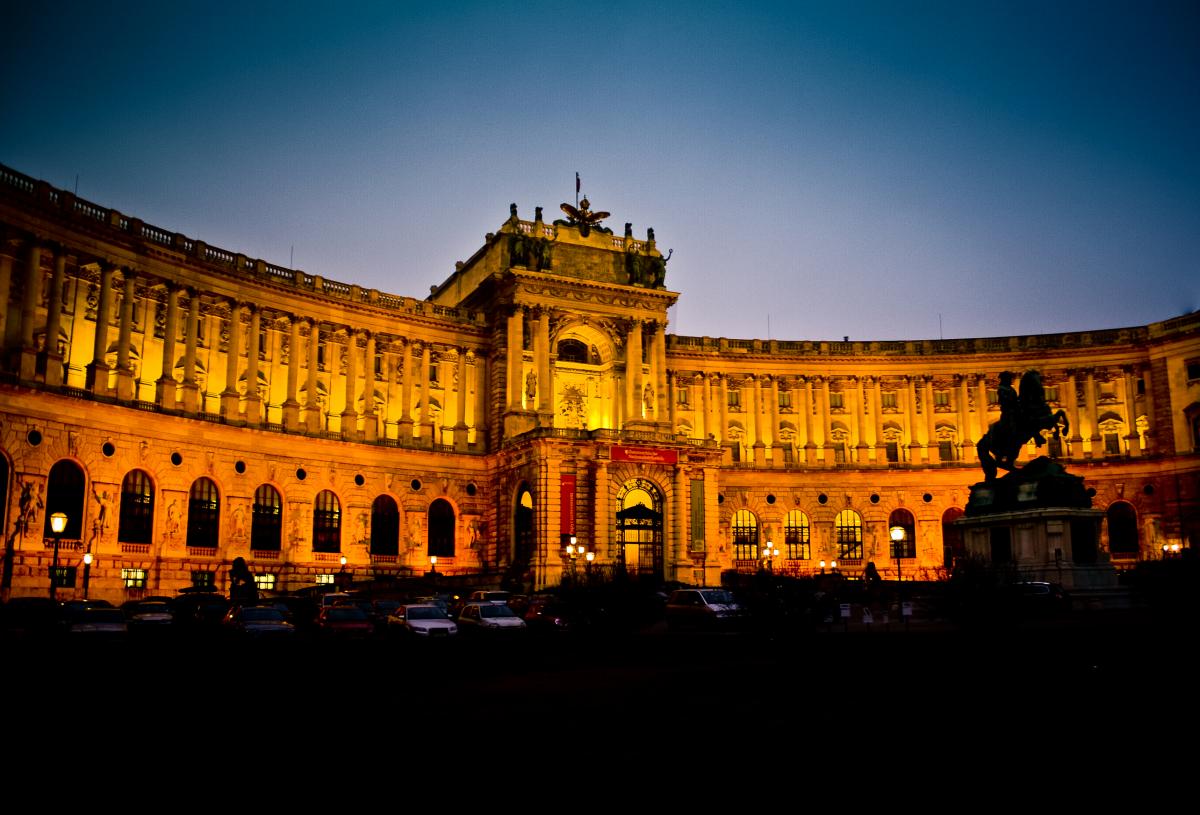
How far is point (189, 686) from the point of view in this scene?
63.6ft

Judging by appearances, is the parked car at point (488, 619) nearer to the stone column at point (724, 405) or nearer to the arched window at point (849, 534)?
the stone column at point (724, 405)

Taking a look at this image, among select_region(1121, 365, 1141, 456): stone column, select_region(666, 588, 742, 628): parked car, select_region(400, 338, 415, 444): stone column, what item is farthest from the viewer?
select_region(1121, 365, 1141, 456): stone column

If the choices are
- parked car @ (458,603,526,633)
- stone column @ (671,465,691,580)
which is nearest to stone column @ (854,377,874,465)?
stone column @ (671,465,691,580)

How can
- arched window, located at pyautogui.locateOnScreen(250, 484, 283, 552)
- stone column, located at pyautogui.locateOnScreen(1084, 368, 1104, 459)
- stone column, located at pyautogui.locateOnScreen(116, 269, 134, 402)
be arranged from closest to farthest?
stone column, located at pyautogui.locateOnScreen(116, 269, 134, 402) → arched window, located at pyautogui.locateOnScreen(250, 484, 283, 552) → stone column, located at pyautogui.locateOnScreen(1084, 368, 1104, 459)

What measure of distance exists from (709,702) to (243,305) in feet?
168

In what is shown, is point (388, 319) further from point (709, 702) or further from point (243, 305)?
point (709, 702)

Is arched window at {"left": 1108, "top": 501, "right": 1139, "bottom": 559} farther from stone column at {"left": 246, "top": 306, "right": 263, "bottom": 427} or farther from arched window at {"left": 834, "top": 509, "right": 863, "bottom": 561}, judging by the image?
stone column at {"left": 246, "top": 306, "right": 263, "bottom": 427}

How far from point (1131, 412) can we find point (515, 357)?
153 feet

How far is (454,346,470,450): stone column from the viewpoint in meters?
70.4

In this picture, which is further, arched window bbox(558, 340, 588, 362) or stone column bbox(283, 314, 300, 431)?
arched window bbox(558, 340, 588, 362)

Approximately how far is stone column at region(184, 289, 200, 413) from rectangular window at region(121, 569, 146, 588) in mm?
9431

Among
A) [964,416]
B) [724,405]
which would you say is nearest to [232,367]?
[724,405]

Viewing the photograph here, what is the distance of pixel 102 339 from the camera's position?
53031 mm

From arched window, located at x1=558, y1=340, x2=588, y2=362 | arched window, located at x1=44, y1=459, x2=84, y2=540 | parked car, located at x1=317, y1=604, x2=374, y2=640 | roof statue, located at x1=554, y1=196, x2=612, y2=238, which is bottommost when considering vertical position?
parked car, located at x1=317, y1=604, x2=374, y2=640
